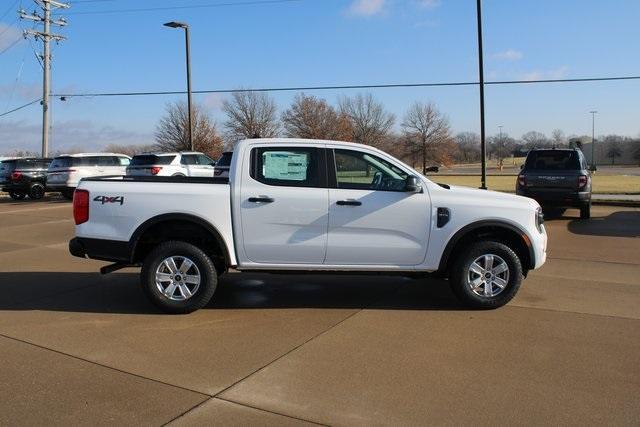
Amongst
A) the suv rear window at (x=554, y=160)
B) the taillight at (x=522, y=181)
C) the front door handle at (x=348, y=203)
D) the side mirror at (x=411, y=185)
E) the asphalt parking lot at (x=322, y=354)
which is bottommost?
the asphalt parking lot at (x=322, y=354)

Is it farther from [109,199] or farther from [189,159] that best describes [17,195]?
[109,199]

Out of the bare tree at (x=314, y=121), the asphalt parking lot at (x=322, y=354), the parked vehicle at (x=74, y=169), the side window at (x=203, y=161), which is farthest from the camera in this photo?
the bare tree at (x=314, y=121)

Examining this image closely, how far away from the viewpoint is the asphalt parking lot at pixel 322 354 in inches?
146

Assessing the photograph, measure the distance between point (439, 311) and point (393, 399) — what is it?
230 centimetres

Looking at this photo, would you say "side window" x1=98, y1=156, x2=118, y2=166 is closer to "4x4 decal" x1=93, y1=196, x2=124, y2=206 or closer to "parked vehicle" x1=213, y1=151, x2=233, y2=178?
"parked vehicle" x1=213, y1=151, x2=233, y2=178

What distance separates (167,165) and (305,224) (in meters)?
15.5

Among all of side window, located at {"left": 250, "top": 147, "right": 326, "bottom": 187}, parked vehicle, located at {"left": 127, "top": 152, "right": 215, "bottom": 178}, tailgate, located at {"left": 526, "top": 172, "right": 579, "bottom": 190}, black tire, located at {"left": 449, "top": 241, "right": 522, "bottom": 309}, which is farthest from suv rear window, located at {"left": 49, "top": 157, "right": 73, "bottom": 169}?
black tire, located at {"left": 449, "top": 241, "right": 522, "bottom": 309}

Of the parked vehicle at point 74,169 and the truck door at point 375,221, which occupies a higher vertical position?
the parked vehicle at point 74,169

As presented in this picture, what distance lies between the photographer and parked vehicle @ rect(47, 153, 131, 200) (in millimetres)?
21500

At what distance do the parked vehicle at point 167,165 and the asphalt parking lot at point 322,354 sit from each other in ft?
41.2

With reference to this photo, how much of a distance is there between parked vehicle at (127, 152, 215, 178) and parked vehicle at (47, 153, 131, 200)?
241 centimetres

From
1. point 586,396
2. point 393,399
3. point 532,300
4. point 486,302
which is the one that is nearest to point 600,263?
point 532,300

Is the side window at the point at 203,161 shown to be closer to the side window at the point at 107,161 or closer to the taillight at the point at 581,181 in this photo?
the side window at the point at 107,161

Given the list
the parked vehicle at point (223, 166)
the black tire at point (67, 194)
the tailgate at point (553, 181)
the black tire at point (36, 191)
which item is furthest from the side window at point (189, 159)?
the tailgate at point (553, 181)
